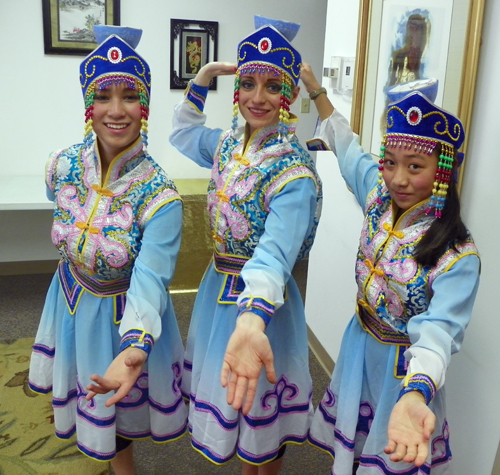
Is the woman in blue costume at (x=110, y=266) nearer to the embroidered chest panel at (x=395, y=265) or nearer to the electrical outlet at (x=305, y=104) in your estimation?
the embroidered chest panel at (x=395, y=265)

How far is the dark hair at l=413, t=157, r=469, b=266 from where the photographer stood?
3.93 feet

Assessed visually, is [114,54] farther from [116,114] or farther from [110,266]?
[110,266]

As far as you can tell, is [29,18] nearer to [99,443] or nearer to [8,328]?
[8,328]

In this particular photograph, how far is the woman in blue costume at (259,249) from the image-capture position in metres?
1.38

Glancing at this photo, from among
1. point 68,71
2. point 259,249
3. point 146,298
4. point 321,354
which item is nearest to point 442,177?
point 259,249

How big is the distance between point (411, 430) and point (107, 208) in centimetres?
91

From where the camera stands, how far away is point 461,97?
5.06 ft

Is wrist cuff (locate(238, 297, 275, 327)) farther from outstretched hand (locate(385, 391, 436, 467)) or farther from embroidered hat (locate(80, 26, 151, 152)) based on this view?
embroidered hat (locate(80, 26, 151, 152))

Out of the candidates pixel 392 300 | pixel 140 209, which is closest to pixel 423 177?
pixel 392 300

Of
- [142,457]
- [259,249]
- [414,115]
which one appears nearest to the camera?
[414,115]

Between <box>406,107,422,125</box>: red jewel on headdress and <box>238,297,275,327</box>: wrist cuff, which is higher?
<box>406,107,422,125</box>: red jewel on headdress

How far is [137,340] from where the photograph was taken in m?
1.25

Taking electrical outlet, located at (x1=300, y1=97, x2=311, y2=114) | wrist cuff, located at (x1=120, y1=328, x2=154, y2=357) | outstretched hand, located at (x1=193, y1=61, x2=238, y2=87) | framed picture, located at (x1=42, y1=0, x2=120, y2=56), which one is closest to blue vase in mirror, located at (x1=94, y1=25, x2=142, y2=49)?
outstretched hand, located at (x1=193, y1=61, x2=238, y2=87)

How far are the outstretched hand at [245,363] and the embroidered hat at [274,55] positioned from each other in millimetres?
588
